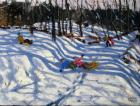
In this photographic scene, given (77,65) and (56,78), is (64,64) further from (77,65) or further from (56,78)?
(56,78)

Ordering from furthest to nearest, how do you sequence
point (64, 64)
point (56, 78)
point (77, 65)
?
point (77, 65), point (64, 64), point (56, 78)

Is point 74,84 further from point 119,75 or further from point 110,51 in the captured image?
point 110,51

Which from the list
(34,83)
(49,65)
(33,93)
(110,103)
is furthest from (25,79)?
(110,103)

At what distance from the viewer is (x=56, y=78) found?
1506 cm

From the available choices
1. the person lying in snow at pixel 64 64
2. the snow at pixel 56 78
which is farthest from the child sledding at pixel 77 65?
the snow at pixel 56 78

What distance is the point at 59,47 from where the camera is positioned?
2062 centimetres

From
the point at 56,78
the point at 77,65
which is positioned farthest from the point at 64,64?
the point at 56,78

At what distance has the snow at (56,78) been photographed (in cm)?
1245

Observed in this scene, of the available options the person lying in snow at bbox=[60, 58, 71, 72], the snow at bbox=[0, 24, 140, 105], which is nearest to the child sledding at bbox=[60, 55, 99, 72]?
the person lying in snow at bbox=[60, 58, 71, 72]

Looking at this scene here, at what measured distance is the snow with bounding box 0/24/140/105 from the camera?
12.5m

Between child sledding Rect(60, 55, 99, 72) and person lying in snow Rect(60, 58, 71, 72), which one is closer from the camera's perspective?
person lying in snow Rect(60, 58, 71, 72)

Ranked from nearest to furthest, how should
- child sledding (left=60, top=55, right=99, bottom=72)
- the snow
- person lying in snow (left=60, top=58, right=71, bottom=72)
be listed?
1. the snow
2. person lying in snow (left=60, top=58, right=71, bottom=72)
3. child sledding (left=60, top=55, right=99, bottom=72)

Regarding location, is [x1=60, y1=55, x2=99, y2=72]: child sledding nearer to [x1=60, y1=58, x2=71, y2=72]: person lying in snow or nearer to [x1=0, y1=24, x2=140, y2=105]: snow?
[x1=60, y1=58, x2=71, y2=72]: person lying in snow

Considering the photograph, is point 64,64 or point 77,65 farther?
point 77,65
